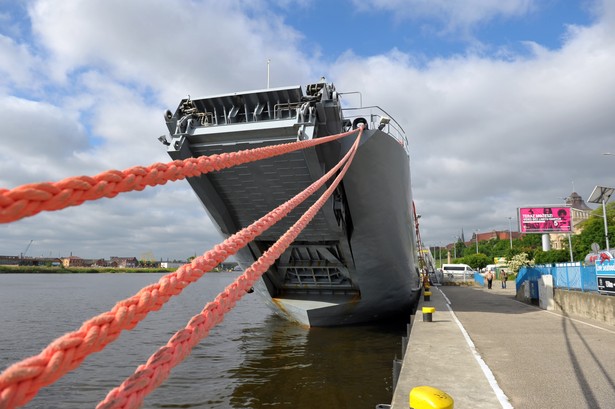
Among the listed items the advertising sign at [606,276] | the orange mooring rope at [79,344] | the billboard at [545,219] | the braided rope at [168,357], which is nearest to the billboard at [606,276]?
the advertising sign at [606,276]

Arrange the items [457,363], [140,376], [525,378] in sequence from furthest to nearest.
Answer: [457,363] → [525,378] → [140,376]

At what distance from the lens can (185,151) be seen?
355 inches

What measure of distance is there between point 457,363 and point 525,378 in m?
0.88

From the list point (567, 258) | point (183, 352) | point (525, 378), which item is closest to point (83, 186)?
point (183, 352)

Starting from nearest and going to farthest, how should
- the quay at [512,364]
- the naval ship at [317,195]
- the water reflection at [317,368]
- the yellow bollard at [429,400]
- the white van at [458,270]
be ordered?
1. the yellow bollard at [429,400]
2. the quay at [512,364]
3. the water reflection at [317,368]
4. the naval ship at [317,195]
5. the white van at [458,270]

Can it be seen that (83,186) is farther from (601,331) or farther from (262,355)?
(601,331)

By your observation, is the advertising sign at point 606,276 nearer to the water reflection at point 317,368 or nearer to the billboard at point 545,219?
the water reflection at point 317,368

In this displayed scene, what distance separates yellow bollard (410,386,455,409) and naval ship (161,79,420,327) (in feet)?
19.2

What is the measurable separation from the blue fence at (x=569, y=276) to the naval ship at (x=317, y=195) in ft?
16.6

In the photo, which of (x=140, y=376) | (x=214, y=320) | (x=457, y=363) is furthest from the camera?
(x=457, y=363)

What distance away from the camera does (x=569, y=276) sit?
13.1m

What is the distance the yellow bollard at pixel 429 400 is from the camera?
2.92m

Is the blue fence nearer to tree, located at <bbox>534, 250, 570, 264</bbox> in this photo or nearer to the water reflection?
the water reflection

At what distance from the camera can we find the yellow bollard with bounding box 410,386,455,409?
2.92 m
